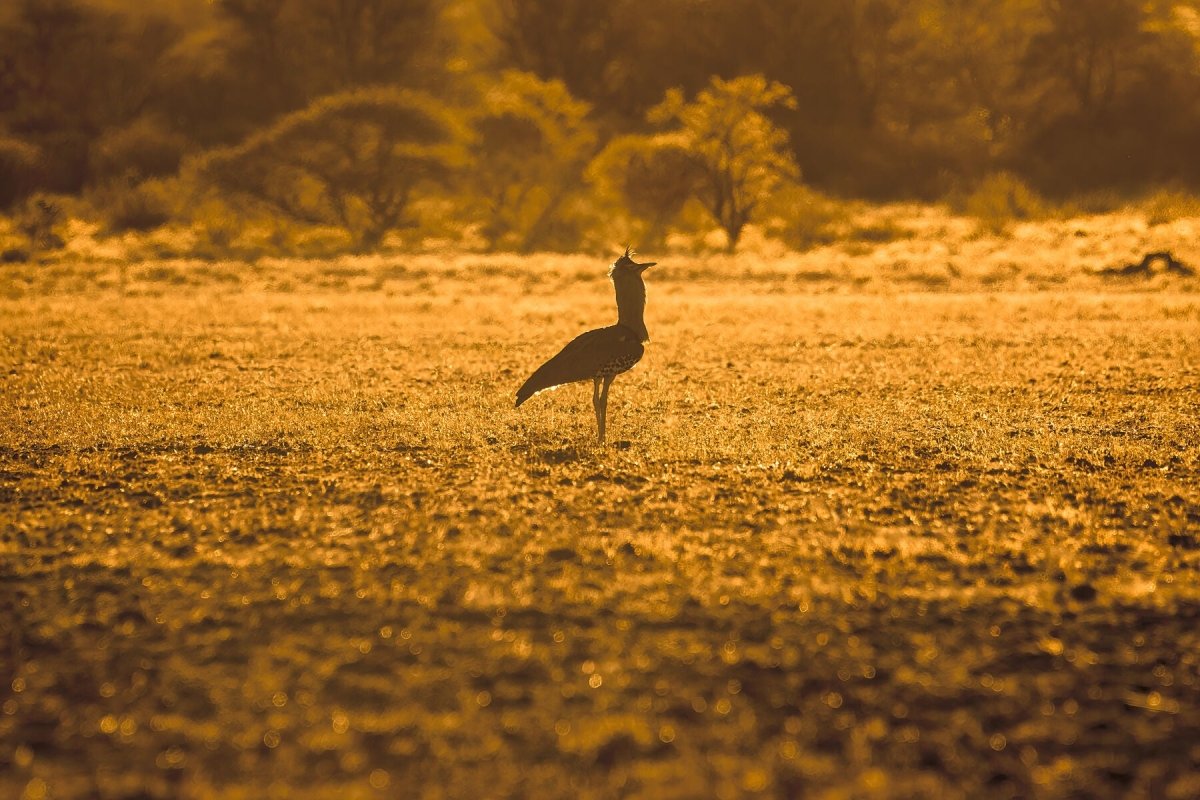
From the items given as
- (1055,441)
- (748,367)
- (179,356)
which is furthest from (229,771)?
(179,356)

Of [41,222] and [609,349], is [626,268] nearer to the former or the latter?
[609,349]

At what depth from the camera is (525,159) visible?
31688 millimetres

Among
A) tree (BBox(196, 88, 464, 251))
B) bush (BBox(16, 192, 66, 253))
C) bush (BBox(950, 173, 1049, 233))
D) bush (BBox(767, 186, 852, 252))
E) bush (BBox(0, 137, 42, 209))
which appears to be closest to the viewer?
bush (BBox(16, 192, 66, 253))

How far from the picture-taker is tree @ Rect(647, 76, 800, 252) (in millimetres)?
26734

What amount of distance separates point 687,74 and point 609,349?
39.2 m

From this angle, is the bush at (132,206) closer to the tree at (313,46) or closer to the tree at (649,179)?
the tree at (313,46)

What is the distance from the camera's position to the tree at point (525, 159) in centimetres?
3109

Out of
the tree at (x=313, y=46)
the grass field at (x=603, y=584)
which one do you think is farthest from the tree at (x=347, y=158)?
the grass field at (x=603, y=584)

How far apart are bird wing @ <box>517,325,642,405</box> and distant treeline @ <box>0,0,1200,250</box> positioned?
87.9ft

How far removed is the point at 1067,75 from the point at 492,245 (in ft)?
73.2

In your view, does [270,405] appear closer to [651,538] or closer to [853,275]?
[651,538]

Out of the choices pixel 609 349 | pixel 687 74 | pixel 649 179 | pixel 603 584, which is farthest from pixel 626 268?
pixel 687 74

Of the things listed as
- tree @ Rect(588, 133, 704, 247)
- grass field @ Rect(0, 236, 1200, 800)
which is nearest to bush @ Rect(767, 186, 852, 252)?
tree @ Rect(588, 133, 704, 247)

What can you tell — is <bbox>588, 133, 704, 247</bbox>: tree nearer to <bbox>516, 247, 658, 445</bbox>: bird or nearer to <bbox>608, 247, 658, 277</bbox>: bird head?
<bbox>608, 247, 658, 277</bbox>: bird head
